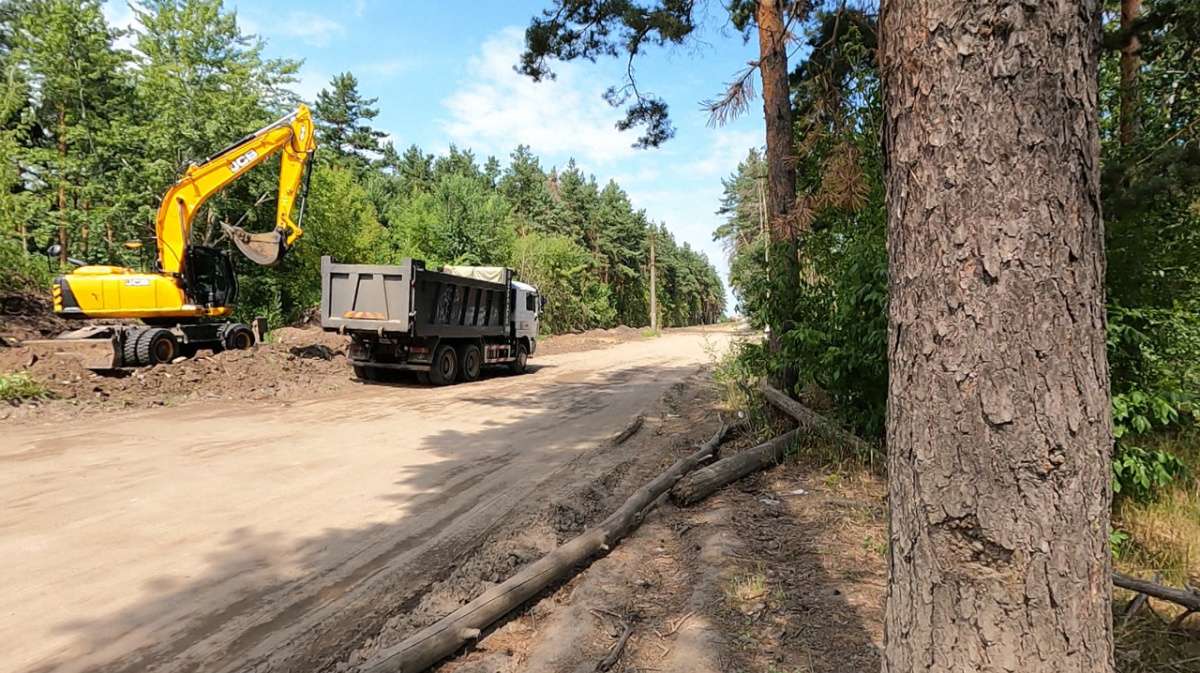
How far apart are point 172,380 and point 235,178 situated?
201 inches

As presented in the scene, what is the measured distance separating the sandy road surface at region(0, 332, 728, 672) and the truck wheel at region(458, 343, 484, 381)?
13.5 feet

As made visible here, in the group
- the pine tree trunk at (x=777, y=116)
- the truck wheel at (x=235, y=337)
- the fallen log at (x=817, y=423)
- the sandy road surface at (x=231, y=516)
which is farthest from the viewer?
the truck wheel at (x=235, y=337)

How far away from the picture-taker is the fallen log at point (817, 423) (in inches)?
230

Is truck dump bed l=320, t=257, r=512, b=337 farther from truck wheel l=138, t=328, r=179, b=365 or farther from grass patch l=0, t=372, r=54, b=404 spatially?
grass patch l=0, t=372, r=54, b=404

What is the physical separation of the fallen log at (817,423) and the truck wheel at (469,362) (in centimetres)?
839

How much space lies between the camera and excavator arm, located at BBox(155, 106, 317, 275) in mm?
13359

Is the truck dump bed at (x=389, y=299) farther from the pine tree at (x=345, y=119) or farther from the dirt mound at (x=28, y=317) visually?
the pine tree at (x=345, y=119)

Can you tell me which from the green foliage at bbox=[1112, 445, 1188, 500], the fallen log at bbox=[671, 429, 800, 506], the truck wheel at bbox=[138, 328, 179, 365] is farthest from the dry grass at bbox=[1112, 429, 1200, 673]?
the truck wheel at bbox=[138, 328, 179, 365]

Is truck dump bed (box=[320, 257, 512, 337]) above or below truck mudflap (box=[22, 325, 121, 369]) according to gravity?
above

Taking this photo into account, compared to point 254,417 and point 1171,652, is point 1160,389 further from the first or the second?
point 254,417

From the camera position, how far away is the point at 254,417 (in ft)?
30.7

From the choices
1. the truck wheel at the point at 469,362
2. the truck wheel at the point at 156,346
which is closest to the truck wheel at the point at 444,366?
the truck wheel at the point at 469,362

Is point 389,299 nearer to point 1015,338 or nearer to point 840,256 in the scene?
point 840,256

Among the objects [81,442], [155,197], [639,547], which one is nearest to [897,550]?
[639,547]
